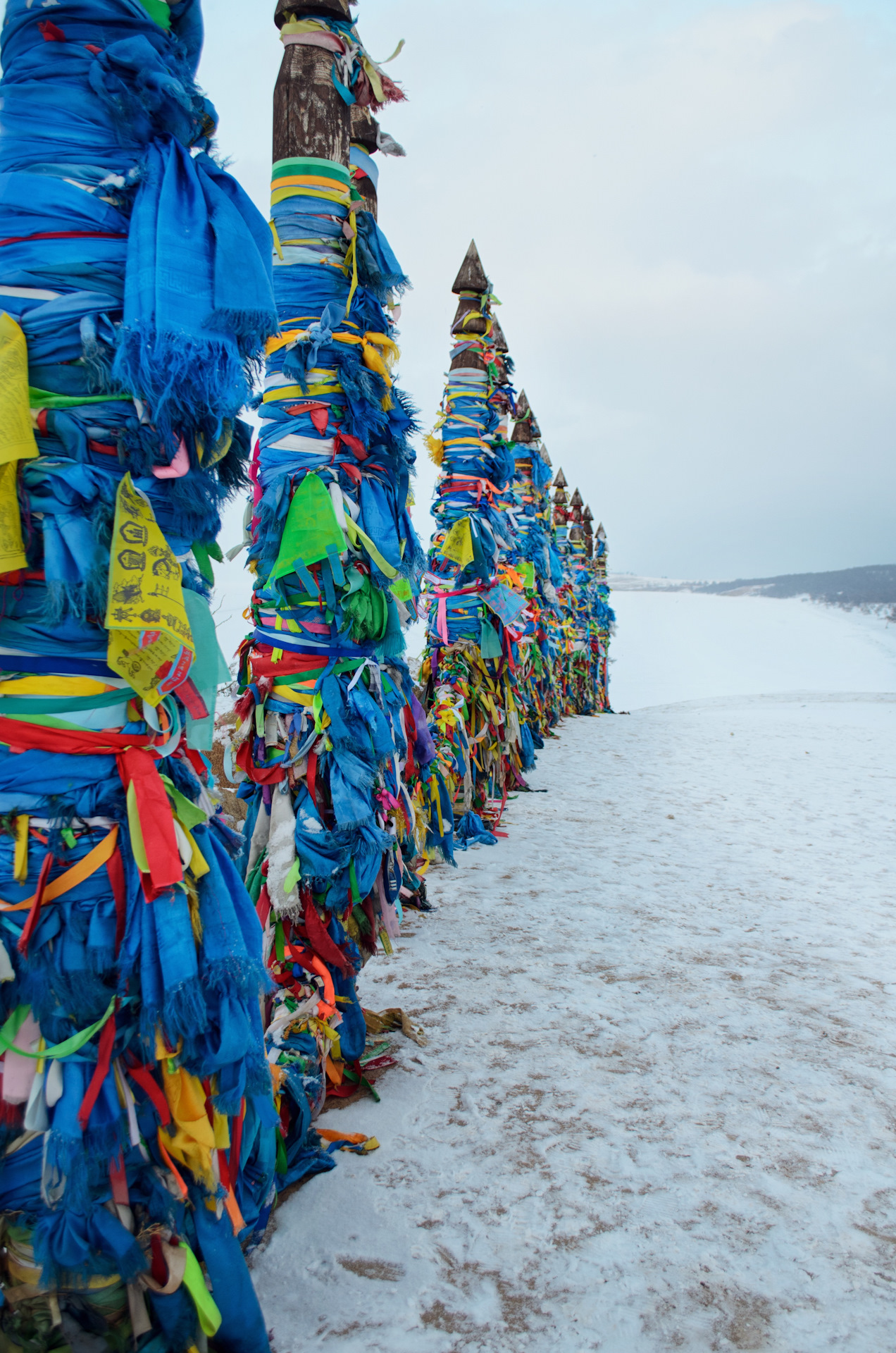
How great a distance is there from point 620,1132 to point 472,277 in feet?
19.8

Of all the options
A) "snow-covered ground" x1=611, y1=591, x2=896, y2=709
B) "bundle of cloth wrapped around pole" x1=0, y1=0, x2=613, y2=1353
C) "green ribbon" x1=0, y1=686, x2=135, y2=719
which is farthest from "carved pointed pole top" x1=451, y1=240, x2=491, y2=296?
"snow-covered ground" x1=611, y1=591, x2=896, y2=709

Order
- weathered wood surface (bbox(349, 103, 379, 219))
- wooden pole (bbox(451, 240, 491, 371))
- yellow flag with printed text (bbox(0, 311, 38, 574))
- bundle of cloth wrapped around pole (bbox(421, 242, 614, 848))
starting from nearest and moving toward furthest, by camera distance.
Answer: yellow flag with printed text (bbox(0, 311, 38, 574)), weathered wood surface (bbox(349, 103, 379, 219)), bundle of cloth wrapped around pole (bbox(421, 242, 614, 848)), wooden pole (bbox(451, 240, 491, 371))

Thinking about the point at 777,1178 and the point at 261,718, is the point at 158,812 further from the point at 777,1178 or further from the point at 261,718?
the point at 777,1178

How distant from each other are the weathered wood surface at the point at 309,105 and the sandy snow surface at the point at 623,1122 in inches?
123

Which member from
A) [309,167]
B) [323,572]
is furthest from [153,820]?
[309,167]

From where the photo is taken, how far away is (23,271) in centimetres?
130

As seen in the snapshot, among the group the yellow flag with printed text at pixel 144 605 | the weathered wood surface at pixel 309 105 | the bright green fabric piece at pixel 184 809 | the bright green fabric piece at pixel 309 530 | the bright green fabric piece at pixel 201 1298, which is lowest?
the bright green fabric piece at pixel 201 1298

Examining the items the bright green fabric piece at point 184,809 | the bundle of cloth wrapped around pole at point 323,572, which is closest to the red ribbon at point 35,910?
the bright green fabric piece at point 184,809

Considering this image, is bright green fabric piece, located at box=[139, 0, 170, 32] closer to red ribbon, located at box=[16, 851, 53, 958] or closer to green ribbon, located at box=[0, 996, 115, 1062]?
red ribbon, located at box=[16, 851, 53, 958]

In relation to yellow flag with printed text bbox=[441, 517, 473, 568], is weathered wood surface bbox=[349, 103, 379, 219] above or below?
above

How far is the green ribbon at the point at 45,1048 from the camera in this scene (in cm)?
126

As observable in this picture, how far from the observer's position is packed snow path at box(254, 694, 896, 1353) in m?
1.63

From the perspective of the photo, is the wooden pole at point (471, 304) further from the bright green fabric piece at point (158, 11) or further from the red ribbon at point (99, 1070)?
the red ribbon at point (99, 1070)

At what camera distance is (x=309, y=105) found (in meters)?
2.45
